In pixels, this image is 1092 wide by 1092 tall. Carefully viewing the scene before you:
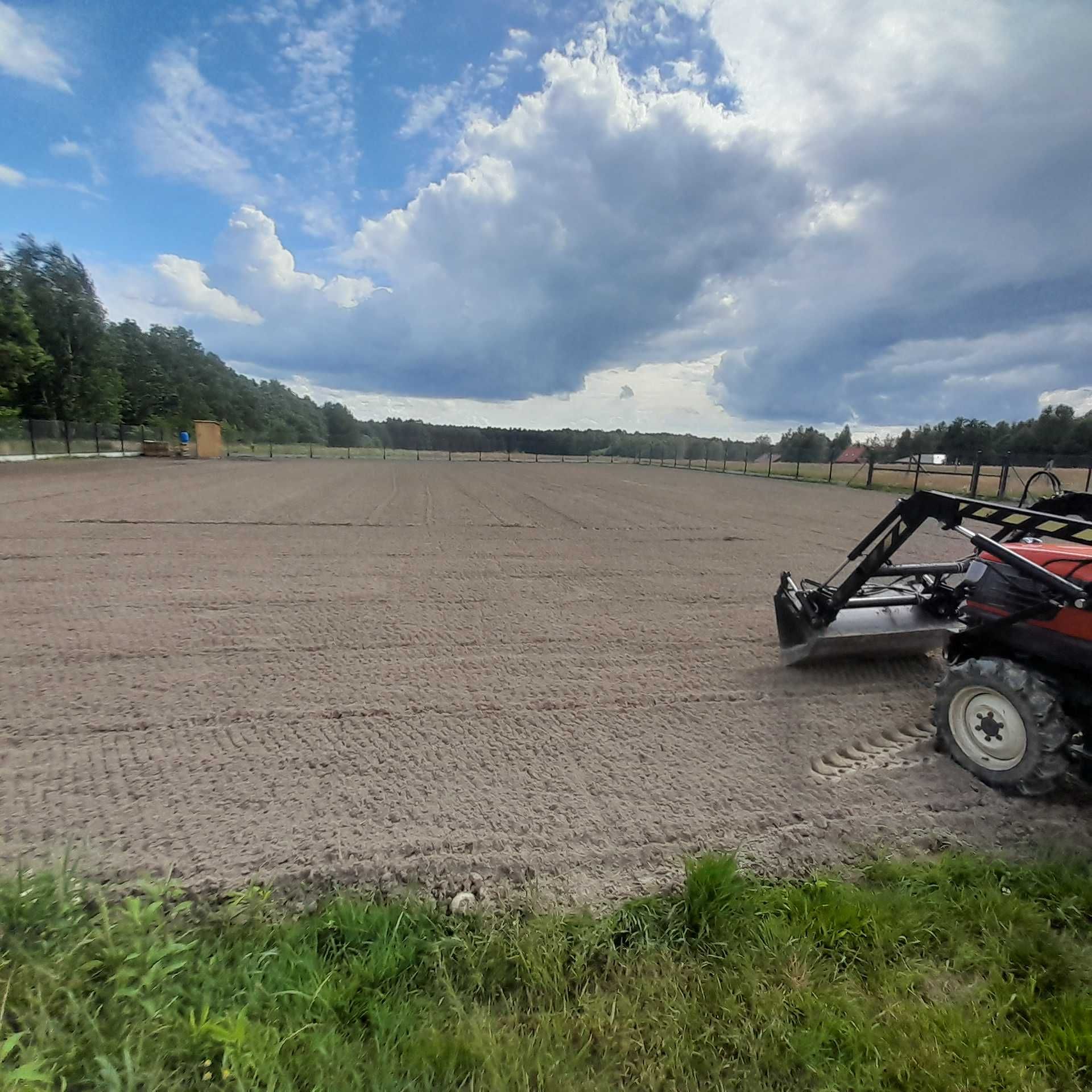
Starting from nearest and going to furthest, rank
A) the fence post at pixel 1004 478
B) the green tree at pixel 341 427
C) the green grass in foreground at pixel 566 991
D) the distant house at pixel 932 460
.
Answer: the green grass in foreground at pixel 566 991
the fence post at pixel 1004 478
the distant house at pixel 932 460
the green tree at pixel 341 427

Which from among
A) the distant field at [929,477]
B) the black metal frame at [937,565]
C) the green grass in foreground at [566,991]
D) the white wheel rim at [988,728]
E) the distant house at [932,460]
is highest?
the distant house at [932,460]

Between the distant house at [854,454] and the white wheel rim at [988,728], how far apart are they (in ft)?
114

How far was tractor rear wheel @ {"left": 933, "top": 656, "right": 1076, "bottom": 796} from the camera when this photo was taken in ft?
9.62

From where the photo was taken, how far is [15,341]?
2920cm

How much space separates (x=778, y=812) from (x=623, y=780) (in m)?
0.79

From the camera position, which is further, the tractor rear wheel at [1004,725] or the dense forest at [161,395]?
the dense forest at [161,395]

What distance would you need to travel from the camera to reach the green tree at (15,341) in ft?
93.5

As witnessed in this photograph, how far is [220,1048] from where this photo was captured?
5.43 ft

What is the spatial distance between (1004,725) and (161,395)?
73543 mm

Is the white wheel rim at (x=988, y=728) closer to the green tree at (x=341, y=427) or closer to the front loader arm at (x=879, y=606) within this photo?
the front loader arm at (x=879, y=606)

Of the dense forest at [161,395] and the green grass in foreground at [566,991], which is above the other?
the dense forest at [161,395]

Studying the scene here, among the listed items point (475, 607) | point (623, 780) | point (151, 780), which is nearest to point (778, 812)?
point (623, 780)

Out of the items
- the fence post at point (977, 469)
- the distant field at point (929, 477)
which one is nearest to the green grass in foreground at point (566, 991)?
the distant field at point (929, 477)

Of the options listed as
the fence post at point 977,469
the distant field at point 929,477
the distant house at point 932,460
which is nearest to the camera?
the distant field at point 929,477
